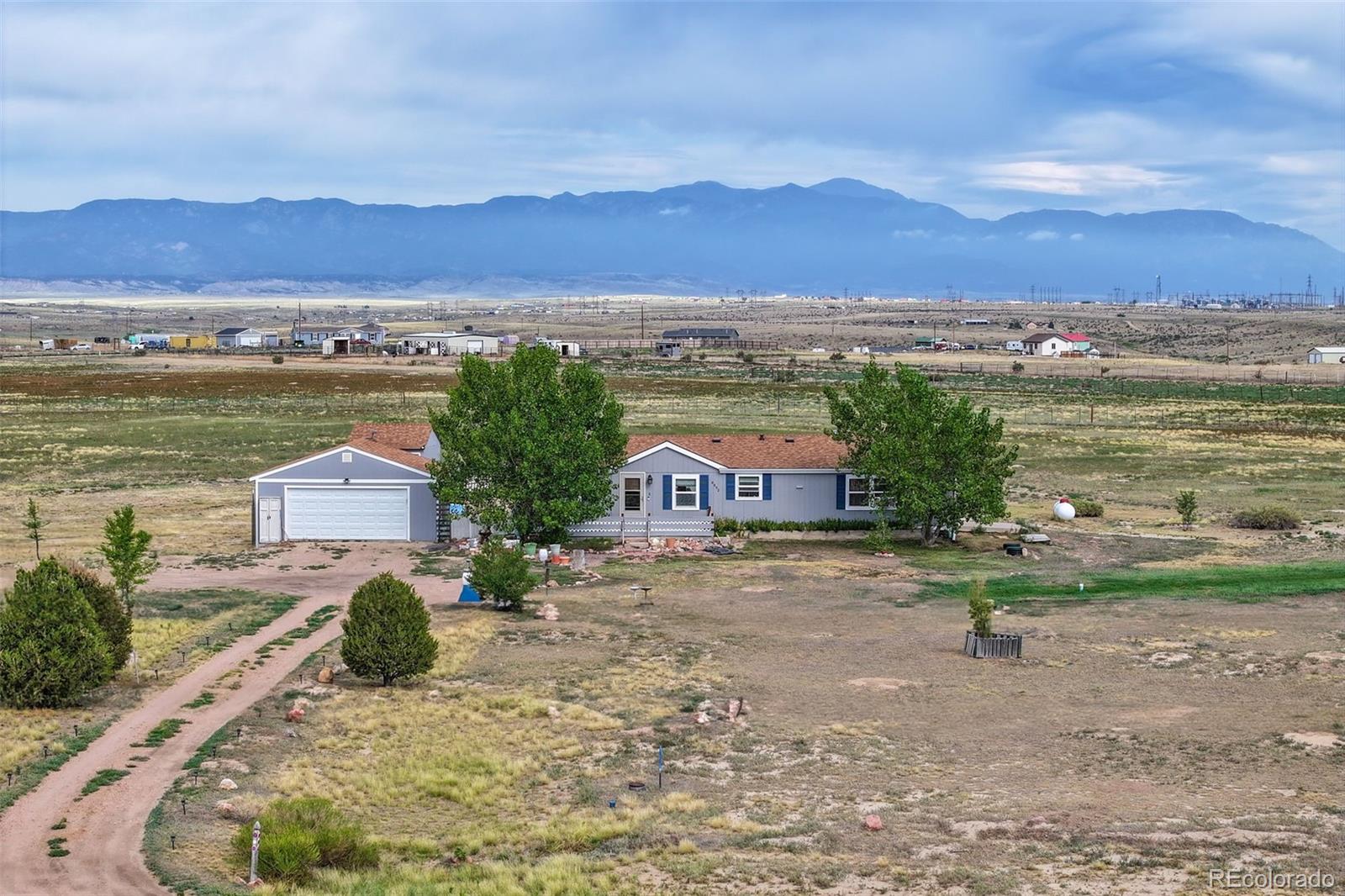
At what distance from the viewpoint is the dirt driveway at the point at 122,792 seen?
57.8 ft

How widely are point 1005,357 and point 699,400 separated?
8072 centimetres

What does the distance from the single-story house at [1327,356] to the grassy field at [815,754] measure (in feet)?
421

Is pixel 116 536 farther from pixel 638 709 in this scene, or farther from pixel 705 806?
pixel 705 806

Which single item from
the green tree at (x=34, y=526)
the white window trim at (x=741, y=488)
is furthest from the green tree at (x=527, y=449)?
the green tree at (x=34, y=526)

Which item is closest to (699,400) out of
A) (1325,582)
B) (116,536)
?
(1325,582)

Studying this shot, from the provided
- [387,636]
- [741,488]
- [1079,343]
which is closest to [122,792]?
[387,636]

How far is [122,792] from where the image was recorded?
20.8 meters

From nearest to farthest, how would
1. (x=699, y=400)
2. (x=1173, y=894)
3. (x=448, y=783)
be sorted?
(x=1173, y=894) → (x=448, y=783) → (x=699, y=400)

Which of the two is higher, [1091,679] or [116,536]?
[116,536]

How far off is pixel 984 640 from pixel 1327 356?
13931 cm

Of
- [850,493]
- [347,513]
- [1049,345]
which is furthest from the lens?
[1049,345]

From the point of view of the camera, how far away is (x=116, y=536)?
30766mm

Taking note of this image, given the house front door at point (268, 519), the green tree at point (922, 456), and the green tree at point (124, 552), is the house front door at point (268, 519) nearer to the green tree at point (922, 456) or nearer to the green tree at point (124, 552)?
the green tree at point (124, 552)
